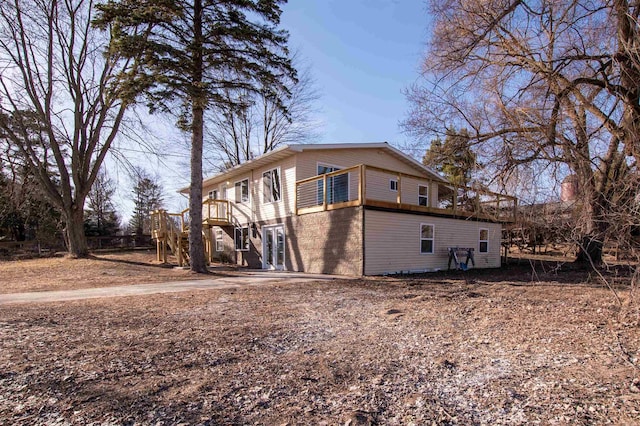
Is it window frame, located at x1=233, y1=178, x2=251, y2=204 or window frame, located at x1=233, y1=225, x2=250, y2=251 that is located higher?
window frame, located at x1=233, y1=178, x2=251, y2=204

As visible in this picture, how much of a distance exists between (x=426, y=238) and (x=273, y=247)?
611cm

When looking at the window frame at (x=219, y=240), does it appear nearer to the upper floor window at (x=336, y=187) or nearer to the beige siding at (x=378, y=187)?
the upper floor window at (x=336, y=187)

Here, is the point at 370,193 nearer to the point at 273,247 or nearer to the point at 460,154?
the point at 273,247

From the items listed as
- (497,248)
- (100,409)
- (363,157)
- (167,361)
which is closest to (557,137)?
(167,361)

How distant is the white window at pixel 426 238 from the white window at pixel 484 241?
12.0 ft

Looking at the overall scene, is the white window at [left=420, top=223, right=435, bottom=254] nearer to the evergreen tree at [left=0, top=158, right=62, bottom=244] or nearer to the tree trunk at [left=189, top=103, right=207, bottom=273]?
the tree trunk at [left=189, top=103, right=207, bottom=273]

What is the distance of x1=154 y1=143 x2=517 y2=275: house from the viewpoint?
1167 centimetres

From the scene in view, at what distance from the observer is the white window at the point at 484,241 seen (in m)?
16.3

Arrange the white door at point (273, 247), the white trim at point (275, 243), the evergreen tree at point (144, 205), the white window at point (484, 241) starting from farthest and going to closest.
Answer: the evergreen tree at point (144, 205), the white window at point (484, 241), the white door at point (273, 247), the white trim at point (275, 243)

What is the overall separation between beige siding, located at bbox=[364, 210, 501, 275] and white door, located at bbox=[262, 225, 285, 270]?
175 inches

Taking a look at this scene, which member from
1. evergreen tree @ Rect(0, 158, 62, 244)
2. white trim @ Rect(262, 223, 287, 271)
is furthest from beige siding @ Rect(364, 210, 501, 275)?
evergreen tree @ Rect(0, 158, 62, 244)

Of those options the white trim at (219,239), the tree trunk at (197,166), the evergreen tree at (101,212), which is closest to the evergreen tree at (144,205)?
the evergreen tree at (101,212)

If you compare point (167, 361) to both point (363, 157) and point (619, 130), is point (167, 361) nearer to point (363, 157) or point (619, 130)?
point (619, 130)

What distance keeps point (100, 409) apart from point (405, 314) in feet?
14.3
